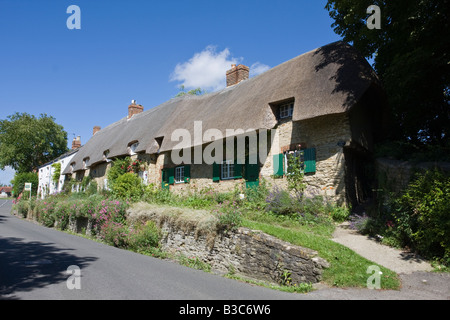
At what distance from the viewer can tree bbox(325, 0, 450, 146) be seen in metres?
8.97

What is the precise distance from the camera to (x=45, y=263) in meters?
6.92

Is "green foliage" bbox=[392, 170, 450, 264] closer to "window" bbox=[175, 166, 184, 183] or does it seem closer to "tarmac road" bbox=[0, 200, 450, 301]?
"tarmac road" bbox=[0, 200, 450, 301]

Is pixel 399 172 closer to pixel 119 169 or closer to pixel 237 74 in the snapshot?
pixel 237 74

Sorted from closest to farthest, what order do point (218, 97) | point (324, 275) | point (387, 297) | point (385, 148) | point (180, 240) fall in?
point (387, 297)
point (324, 275)
point (180, 240)
point (385, 148)
point (218, 97)

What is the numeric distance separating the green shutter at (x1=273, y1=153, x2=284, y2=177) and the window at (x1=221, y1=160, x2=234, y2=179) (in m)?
2.11

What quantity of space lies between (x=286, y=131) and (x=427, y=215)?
222 inches

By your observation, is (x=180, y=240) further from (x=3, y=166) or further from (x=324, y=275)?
(x=3, y=166)

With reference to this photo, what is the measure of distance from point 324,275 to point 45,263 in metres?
6.22

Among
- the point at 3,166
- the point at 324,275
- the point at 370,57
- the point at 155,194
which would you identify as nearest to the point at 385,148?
the point at 370,57

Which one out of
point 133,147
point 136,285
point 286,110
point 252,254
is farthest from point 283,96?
point 133,147

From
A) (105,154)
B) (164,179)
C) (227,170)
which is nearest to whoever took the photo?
(227,170)

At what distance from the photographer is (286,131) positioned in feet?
36.9

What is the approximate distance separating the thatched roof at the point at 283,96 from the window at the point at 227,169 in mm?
1466

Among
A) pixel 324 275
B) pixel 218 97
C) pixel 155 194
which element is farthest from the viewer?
pixel 218 97
